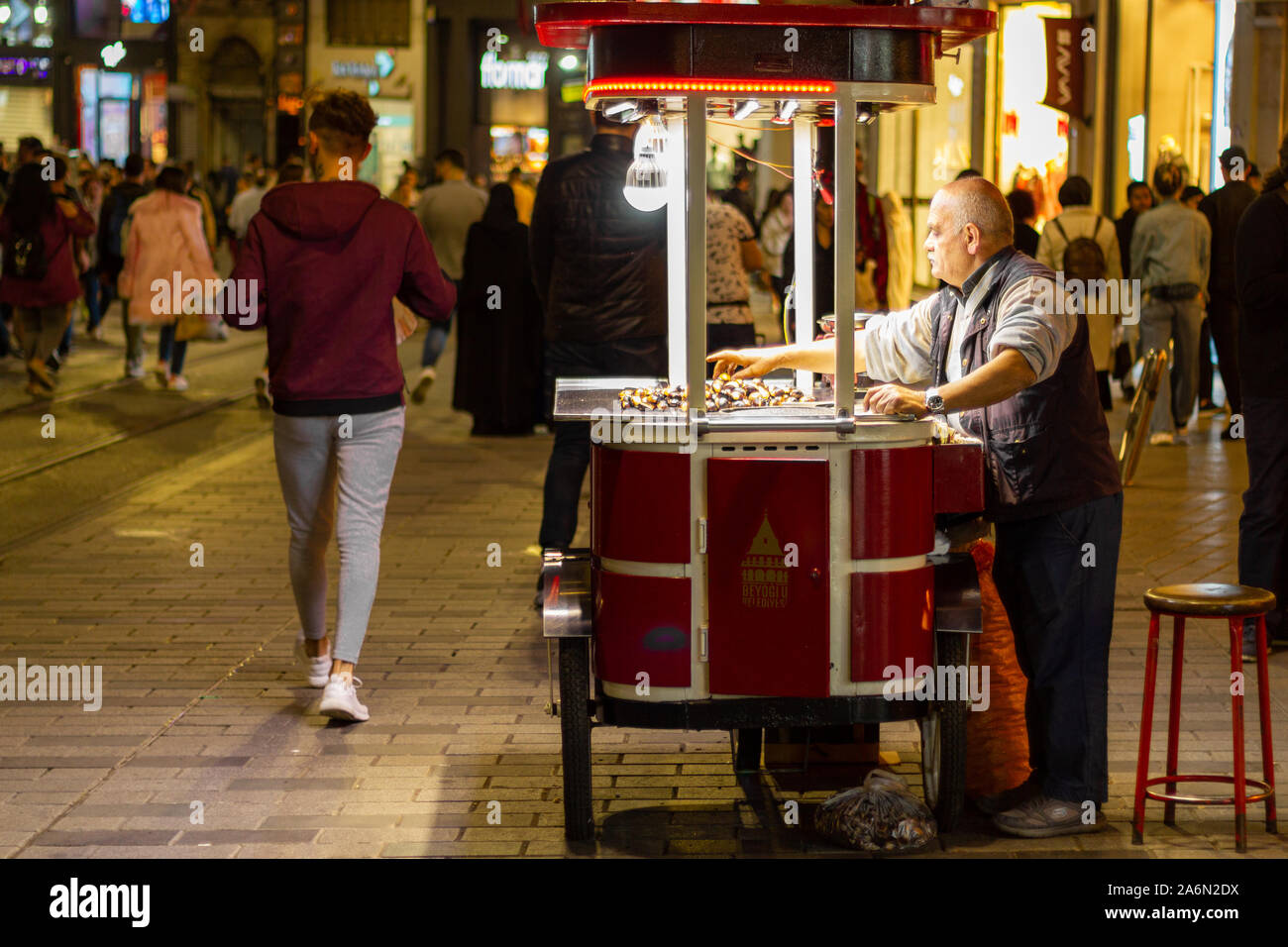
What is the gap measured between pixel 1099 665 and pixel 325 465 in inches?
104

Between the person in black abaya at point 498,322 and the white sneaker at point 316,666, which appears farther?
the person in black abaya at point 498,322

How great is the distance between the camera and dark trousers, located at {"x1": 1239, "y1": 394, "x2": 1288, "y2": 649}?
6.58 m

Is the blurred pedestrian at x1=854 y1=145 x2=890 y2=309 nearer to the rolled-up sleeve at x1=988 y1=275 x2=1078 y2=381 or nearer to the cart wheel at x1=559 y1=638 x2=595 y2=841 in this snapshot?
the rolled-up sleeve at x1=988 y1=275 x2=1078 y2=381

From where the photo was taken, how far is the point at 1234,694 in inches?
190

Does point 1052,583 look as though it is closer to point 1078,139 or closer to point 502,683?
point 502,683

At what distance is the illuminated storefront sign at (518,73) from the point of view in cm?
4778

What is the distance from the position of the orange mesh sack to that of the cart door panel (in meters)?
0.63

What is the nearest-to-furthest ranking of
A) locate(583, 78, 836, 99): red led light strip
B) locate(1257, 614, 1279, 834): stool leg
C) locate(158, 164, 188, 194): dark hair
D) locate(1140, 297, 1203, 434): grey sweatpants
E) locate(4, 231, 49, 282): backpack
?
locate(583, 78, 836, 99): red led light strip < locate(1257, 614, 1279, 834): stool leg < locate(1140, 297, 1203, 434): grey sweatpants < locate(4, 231, 49, 282): backpack < locate(158, 164, 188, 194): dark hair

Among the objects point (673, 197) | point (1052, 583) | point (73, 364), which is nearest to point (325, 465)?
point (673, 197)

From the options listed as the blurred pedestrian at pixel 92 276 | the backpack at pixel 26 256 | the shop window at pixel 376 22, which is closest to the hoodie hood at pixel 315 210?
the backpack at pixel 26 256

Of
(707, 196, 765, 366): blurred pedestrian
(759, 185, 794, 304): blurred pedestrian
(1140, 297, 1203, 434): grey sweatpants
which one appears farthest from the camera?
(759, 185, 794, 304): blurred pedestrian

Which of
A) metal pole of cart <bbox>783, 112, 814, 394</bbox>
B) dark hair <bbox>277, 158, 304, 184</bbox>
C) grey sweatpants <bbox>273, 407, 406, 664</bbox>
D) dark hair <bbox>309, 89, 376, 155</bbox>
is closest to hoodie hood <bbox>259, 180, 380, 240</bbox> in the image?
dark hair <bbox>309, 89, 376, 155</bbox>

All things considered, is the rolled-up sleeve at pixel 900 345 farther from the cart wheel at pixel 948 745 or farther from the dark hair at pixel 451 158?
the dark hair at pixel 451 158

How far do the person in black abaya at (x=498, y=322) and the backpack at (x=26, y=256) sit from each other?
159 inches
